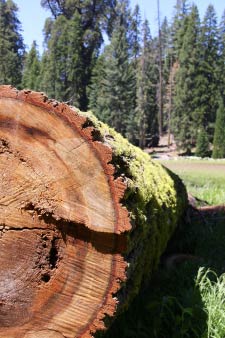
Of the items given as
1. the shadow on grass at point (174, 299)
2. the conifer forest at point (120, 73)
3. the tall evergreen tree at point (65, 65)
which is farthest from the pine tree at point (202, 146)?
the shadow on grass at point (174, 299)

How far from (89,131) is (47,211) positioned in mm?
468

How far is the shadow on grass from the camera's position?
3314 millimetres

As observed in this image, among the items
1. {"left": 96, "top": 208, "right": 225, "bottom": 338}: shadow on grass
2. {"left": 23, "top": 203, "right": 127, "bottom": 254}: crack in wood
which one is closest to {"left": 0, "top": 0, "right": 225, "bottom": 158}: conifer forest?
{"left": 96, "top": 208, "right": 225, "bottom": 338}: shadow on grass

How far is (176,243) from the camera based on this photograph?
5477 mm

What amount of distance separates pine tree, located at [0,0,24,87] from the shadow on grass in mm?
37515

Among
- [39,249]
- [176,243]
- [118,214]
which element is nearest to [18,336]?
[39,249]

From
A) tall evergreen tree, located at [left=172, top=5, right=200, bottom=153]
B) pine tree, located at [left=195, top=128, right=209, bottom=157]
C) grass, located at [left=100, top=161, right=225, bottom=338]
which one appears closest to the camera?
grass, located at [left=100, top=161, right=225, bottom=338]

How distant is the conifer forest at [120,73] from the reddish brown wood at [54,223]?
29.8 metres

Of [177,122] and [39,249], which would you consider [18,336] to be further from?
[177,122]

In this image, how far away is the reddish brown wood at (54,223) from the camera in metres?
2.62

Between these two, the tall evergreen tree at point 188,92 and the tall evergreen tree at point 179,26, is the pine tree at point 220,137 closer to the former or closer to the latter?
the tall evergreen tree at point 188,92

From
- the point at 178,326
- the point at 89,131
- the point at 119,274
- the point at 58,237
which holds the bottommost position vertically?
the point at 178,326

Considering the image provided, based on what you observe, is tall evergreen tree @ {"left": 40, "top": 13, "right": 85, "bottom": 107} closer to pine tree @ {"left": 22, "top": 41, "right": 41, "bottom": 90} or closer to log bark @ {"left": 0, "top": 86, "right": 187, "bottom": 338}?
pine tree @ {"left": 22, "top": 41, "right": 41, "bottom": 90}

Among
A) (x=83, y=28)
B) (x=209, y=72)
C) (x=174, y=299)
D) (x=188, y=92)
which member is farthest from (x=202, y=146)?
(x=174, y=299)
